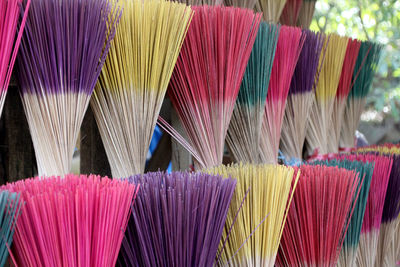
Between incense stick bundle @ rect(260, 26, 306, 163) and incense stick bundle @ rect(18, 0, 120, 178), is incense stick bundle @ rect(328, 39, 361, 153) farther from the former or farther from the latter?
incense stick bundle @ rect(18, 0, 120, 178)

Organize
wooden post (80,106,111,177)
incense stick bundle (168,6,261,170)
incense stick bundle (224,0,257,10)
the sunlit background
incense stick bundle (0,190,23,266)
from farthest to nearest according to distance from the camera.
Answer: the sunlit background
incense stick bundle (224,0,257,10)
wooden post (80,106,111,177)
incense stick bundle (168,6,261,170)
incense stick bundle (0,190,23,266)

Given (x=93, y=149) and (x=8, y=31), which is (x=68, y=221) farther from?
(x=93, y=149)

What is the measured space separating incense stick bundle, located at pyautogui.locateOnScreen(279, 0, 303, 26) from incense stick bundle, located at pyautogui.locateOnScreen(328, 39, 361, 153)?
182mm

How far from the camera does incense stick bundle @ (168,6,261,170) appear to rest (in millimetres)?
829

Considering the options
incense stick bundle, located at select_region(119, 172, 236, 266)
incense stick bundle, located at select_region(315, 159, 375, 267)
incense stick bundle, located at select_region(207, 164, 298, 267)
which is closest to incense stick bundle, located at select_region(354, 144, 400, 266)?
incense stick bundle, located at select_region(315, 159, 375, 267)

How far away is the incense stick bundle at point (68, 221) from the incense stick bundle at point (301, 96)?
0.65 m

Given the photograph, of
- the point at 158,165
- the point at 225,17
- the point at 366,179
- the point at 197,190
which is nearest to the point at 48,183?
the point at 197,190

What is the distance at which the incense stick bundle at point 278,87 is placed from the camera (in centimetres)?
98

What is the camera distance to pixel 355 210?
3.02ft

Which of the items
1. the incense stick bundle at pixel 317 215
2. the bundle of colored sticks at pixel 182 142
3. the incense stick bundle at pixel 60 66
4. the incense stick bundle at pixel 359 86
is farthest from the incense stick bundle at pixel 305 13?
the incense stick bundle at pixel 60 66

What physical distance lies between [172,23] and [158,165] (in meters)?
0.74

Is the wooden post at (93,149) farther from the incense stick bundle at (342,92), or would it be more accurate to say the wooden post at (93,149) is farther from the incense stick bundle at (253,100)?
the incense stick bundle at (342,92)

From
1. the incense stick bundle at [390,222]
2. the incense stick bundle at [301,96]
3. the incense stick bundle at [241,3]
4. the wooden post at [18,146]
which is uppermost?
the incense stick bundle at [241,3]

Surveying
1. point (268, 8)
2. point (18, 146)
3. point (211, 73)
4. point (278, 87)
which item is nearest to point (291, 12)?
point (268, 8)
